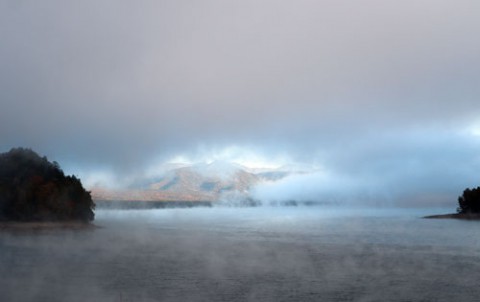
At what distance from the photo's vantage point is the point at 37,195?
580ft

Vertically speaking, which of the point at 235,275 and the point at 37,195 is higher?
the point at 37,195

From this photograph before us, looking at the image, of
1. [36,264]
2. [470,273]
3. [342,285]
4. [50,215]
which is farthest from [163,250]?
[50,215]

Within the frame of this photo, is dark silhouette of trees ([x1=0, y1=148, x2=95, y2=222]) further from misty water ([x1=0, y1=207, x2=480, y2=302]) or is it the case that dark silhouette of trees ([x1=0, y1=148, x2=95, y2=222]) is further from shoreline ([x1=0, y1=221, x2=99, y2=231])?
misty water ([x1=0, y1=207, x2=480, y2=302])

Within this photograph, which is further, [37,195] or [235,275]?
[37,195]

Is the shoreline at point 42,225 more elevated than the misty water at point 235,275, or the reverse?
the shoreline at point 42,225

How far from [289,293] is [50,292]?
2518cm

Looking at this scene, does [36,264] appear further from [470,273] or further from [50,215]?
[50,215]

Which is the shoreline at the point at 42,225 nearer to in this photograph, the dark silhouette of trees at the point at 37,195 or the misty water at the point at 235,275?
the dark silhouette of trees at the point at 37,195

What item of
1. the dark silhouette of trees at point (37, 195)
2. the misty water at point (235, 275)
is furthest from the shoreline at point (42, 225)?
the misty water at point (235, 275)

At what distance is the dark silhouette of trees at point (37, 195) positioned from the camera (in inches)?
6939

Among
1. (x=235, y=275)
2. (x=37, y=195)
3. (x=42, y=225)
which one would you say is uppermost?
(x=37, y=195)

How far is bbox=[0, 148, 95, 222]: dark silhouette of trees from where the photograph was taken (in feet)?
578

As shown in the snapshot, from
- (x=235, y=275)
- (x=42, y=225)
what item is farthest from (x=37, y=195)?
(x=235, y=275)

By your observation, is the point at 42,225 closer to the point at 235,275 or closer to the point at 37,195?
the point at 37,195
